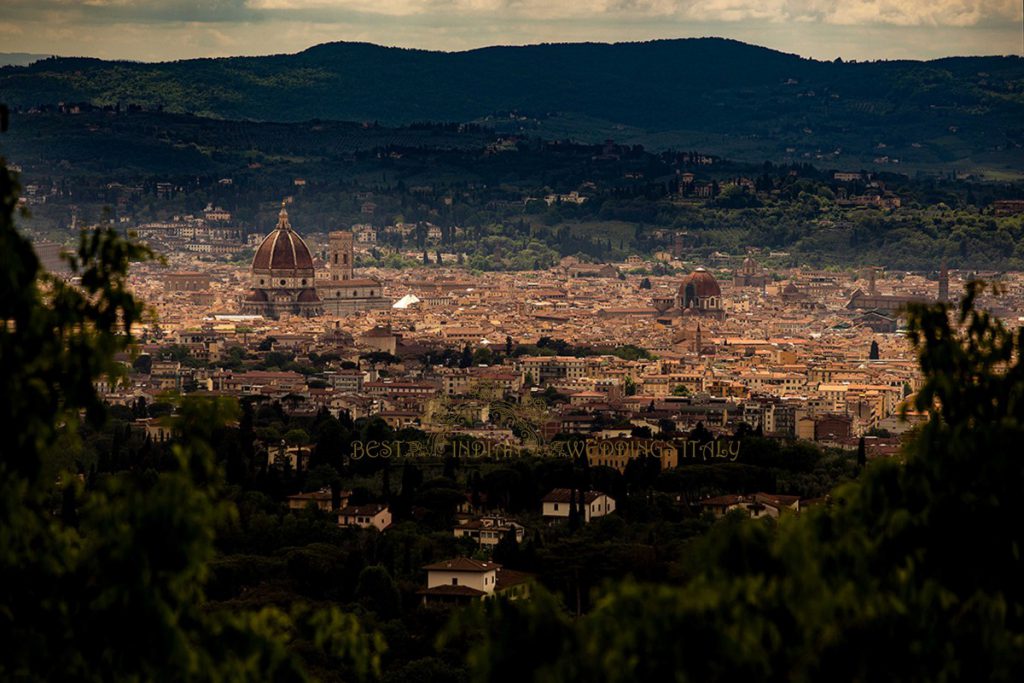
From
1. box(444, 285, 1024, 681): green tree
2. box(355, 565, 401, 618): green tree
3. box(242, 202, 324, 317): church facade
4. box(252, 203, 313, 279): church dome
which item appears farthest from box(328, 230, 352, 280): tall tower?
box(444, 285, 1024, 681): green tree

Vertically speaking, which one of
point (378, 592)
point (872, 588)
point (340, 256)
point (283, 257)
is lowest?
point (340, 256)

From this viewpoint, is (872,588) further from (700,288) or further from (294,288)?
(294,288)

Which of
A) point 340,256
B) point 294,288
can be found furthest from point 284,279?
point 340,256

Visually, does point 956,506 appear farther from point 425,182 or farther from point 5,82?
point 5,82

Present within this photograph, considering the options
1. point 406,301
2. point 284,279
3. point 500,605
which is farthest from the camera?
point 406,301

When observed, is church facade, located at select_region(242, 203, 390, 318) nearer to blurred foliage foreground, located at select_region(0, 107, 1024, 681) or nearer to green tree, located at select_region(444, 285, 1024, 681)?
green tree, located at select_region(444, 285, 1024, 681)

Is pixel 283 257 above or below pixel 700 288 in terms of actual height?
above

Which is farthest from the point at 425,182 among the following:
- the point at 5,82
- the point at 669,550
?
the point at 669,550
